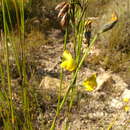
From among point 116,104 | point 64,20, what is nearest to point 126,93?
point 116,104

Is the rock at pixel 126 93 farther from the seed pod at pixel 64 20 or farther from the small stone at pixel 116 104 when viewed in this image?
the seed pod at pixel 64 20

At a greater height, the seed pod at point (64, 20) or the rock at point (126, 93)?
the seed pod at point (64, 20)

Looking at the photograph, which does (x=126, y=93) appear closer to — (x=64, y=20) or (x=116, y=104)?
(x=116, y=104)

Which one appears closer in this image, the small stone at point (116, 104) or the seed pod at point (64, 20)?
the seed pod at point (64, 20)

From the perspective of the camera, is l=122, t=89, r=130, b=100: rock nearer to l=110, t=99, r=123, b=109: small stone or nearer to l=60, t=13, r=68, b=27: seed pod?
l=110, t=99, r=123, b=109: small stone

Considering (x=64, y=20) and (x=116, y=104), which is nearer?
(x=64, y=20)

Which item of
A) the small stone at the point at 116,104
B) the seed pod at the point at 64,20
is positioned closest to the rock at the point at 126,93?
the small stone at the point at 116,104

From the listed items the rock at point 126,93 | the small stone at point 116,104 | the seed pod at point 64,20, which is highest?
the seed pod at point 64,20

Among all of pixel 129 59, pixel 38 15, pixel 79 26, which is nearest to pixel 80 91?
pixel 129 59

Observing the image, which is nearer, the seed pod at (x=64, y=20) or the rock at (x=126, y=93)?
the seed pod at (x=64, y=20)

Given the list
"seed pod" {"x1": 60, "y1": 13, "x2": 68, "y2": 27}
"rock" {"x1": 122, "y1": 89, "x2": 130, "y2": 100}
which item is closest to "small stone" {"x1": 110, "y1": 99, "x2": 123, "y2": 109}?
"rock" {"x1": 122, "y1": 89, "x2": 130, "y2": 100}

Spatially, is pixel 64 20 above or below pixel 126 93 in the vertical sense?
above
